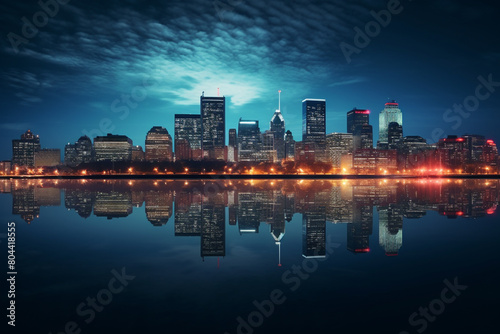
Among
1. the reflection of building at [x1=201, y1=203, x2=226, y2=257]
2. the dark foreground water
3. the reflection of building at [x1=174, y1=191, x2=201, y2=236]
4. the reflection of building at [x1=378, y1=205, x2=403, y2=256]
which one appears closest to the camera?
the dark foreground water

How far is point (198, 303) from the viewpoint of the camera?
Answer: 8.74 m

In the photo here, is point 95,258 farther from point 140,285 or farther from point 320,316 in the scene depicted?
point 320,316

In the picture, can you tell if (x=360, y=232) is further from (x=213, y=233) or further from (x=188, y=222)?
(x=188, y=222)

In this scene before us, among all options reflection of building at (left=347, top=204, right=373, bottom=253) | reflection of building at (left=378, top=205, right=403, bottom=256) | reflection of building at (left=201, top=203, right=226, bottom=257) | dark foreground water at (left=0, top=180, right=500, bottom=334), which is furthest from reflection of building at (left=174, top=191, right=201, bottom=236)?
reflection of building at (left=378, top=205, right=403, bottom=256)

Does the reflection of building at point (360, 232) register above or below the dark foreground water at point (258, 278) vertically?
above

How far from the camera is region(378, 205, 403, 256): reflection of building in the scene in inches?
603

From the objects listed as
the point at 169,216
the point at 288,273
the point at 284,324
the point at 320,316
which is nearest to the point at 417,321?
the point at 320,316

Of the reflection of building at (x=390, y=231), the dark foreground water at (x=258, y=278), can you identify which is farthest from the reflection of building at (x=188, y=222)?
the reflection of building at (x=390, y=231)

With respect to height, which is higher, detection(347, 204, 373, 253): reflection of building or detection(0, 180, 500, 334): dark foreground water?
detection(347, 204, 373, 253): reflection of building

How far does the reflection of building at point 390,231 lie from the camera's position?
50.3 feet

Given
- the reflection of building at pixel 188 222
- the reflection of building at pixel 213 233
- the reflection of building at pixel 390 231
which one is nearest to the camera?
the reflection of building at pixel 213 233

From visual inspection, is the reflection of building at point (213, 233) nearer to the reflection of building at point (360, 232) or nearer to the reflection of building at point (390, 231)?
the reflection of building at point (360, 232)

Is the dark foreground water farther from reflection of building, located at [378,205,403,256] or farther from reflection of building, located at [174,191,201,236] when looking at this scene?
reflection of building, located at [174,191,201,236]

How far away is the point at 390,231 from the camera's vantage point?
742 inches
